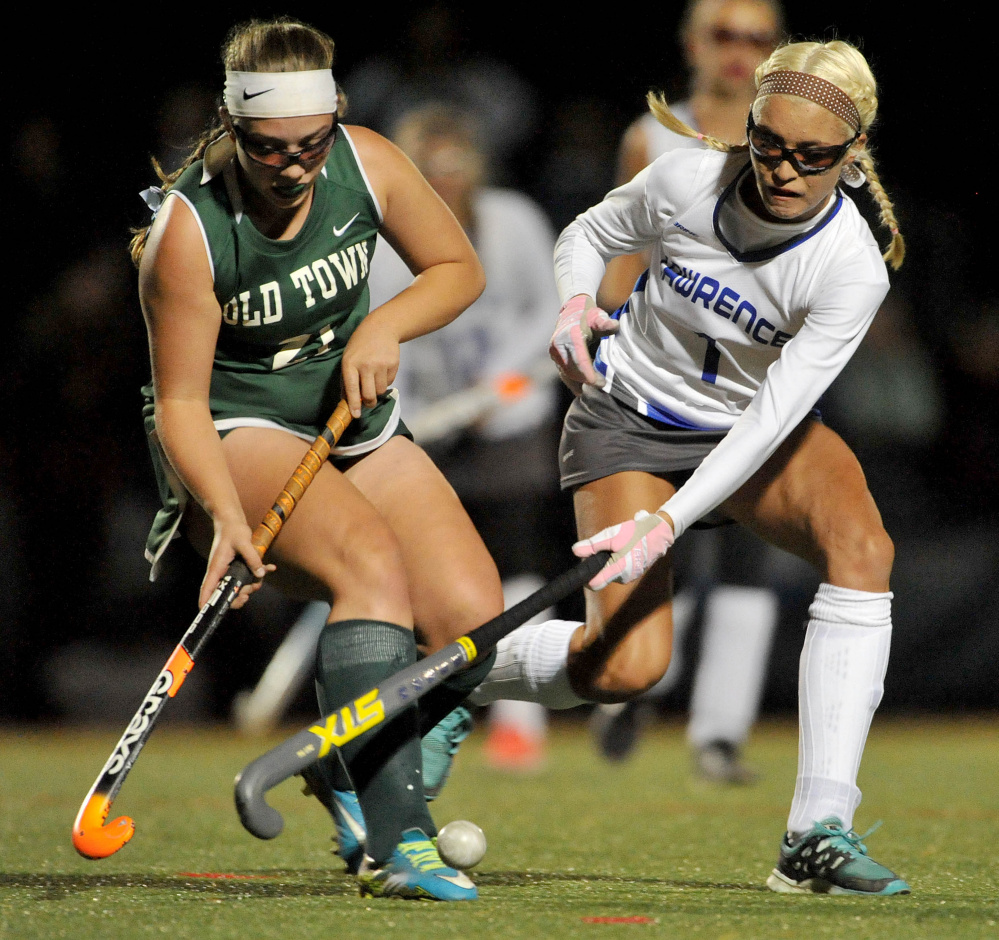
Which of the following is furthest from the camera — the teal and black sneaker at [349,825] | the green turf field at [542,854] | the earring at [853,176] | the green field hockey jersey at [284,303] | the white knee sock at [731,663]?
the white knee sock at [731,663]

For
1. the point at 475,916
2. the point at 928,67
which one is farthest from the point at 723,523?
the point at 928,67

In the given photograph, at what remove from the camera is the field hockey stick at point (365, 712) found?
220 centimetres

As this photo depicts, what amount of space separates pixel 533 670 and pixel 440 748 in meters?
0.29

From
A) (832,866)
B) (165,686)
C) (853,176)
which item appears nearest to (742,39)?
(853,176)

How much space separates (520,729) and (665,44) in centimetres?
303

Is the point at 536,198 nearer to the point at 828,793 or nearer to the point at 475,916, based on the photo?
the point at 828,793

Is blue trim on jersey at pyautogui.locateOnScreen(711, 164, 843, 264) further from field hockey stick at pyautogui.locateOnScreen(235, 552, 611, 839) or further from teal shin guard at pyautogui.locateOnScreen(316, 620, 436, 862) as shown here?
teal shin guard at pyautogui.locateOnScreen(316, 620, 436, 862)

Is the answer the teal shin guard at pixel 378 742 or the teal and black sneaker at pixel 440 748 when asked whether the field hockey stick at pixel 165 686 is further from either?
the teal and black sneaker at pixel 440 748

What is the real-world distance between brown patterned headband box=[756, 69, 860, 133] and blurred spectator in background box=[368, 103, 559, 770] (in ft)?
7.48

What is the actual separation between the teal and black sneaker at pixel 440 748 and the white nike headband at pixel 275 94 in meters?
1.08

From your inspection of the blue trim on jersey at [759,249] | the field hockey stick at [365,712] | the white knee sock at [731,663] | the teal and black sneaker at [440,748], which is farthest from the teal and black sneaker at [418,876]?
the white knee sock at [731,663]

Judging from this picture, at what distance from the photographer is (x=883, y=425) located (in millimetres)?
6012

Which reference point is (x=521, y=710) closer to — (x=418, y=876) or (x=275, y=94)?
(x=418, y=876)

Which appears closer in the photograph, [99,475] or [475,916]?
[475,916]
